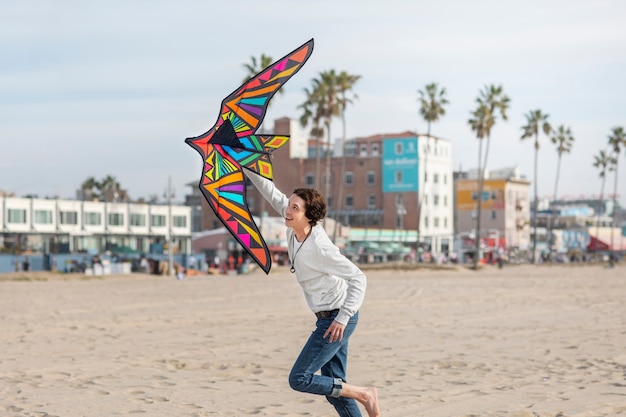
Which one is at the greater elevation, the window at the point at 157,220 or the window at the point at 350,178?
the window at the point at 350,178

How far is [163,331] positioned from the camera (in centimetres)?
1728

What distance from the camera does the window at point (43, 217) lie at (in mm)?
66500

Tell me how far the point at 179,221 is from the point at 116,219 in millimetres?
6473

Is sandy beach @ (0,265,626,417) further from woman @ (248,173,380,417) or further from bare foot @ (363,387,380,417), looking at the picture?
woman @ (248,173,380,417)

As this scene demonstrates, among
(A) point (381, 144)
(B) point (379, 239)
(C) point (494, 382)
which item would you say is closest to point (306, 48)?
(C) point (494, 382)

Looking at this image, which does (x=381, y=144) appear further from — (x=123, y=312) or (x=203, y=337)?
(x=203, y=337)

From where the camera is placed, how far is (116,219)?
72688 mm

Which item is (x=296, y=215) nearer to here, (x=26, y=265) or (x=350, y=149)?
(x=26, y=265)

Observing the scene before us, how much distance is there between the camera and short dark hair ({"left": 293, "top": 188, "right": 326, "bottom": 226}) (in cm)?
617

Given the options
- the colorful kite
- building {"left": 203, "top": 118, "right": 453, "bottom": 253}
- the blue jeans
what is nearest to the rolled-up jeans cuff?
the blue jeans

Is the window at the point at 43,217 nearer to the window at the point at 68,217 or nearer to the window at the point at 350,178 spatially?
the window at the point at 68,217

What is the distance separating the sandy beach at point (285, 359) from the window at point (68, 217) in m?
44.8

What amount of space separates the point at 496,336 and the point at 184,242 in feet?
205

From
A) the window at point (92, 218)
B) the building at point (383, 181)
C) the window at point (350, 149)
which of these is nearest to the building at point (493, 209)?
the building at point (383, 181)
